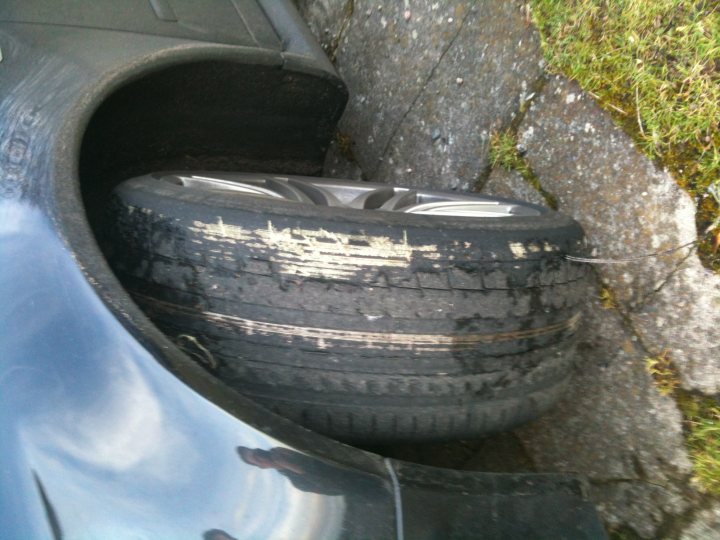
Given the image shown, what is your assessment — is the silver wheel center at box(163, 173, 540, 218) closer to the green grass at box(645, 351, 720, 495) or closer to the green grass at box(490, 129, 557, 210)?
the green grass at box(490, 129, 557, 210)

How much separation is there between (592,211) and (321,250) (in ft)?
2.75

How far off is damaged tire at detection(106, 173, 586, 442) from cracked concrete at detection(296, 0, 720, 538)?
0.48 meters

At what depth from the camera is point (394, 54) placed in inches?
74.0

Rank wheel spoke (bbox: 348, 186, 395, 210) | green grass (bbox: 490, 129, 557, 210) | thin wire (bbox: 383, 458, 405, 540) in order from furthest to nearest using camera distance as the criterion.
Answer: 1. green grass (bbox: 490, 129, 557, 210)
2. wheel spoke (bbox: 348, 186, 395, 210)
3. thin wire (bbox: 383, 458, 405, 540)

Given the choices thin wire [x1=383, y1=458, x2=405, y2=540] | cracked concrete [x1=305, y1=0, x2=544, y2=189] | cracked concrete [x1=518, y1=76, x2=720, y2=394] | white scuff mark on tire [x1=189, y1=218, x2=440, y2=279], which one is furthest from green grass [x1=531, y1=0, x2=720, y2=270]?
thin wire [x1=383, y1=458, x2=405, y2=540]

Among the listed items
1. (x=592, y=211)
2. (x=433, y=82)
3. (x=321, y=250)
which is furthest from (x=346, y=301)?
(x=433, y=82)

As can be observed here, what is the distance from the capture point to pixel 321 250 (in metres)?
0.98

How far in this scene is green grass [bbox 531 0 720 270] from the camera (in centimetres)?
135

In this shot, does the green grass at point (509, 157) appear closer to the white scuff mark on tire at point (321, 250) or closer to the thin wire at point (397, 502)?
the white scuff mark on tire at point (321, 250)

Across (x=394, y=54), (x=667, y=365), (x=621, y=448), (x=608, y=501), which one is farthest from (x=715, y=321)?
(x=394, y=54)

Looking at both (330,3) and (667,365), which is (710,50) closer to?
(667,365)

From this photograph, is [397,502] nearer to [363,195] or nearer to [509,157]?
[363,195]

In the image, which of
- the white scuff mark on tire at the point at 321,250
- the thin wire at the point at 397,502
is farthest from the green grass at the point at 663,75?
the thin wire at the point at 397,502

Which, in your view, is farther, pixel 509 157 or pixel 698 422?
pixel 509 157
